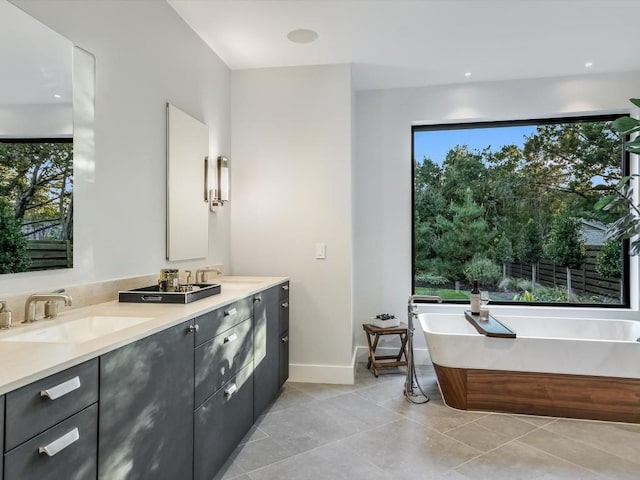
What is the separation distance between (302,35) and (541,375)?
308 centimetres

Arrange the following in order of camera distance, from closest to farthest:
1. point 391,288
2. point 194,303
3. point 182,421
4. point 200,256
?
point 182,421
point 194,303
point 200,256
point 391,288

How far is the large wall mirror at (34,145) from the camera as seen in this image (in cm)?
155

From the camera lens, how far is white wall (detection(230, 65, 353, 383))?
358 centimetres

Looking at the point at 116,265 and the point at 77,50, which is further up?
the point at 77,50

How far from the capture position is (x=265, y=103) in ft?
12.2

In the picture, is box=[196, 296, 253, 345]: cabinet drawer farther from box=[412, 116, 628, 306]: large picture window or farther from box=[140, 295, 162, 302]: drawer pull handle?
box=[412, 116, 628, 306]: large picture window

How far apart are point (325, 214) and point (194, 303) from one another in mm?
1791

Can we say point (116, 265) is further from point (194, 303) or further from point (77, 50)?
point (77, 50)

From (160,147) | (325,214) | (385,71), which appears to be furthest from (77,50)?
(385,71)

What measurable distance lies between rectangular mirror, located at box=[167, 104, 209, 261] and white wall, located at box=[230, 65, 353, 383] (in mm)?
574

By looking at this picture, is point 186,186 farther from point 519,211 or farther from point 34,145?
point 519,211

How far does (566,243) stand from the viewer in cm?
410

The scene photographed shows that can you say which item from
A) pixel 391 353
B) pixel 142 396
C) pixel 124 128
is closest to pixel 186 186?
pixel 124 128

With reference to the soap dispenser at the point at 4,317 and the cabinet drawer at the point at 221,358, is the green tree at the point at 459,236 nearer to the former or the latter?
the cabinet drawer at the point at 221,358
